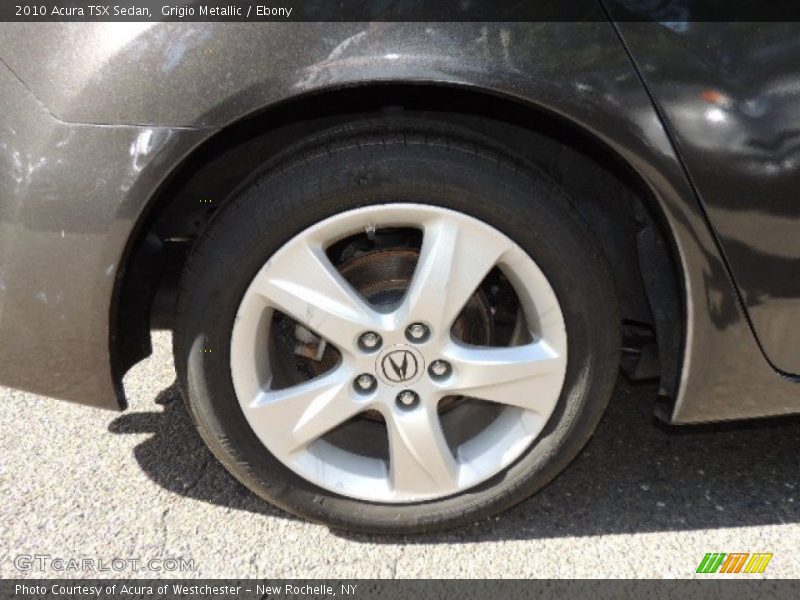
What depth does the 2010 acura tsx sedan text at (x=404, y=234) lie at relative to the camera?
4.96ft

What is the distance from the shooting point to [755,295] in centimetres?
167

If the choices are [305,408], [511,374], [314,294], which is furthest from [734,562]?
[314,294]

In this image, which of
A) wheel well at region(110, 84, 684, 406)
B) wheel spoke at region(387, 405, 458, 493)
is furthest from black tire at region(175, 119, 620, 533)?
wheel spoke at region(387, 405, 458, 493)

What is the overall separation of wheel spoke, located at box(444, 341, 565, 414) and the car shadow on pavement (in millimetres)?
395

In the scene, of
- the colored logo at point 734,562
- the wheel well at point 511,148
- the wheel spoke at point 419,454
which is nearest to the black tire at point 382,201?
the wheel well at point 511,148

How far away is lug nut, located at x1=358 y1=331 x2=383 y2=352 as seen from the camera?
69.5 inches

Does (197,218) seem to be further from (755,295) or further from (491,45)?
(755,295)

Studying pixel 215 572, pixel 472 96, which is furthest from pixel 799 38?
pixel 215 572

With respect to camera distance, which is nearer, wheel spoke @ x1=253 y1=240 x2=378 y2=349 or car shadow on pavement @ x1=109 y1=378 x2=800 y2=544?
wheel spoke @ x1=253 y1=240 x2=378 y2=349

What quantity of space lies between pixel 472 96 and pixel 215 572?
4.12 ft

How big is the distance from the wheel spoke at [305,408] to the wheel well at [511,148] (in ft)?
1.11

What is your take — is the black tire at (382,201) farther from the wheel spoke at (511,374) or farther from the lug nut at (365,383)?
the lug nut at (365,383)

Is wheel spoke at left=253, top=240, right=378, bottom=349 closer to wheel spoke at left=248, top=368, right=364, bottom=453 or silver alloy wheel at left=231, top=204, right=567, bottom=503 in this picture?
silver alloy wheel at left=231, top=204, right=567, bottom=503

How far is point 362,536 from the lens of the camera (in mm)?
2004
